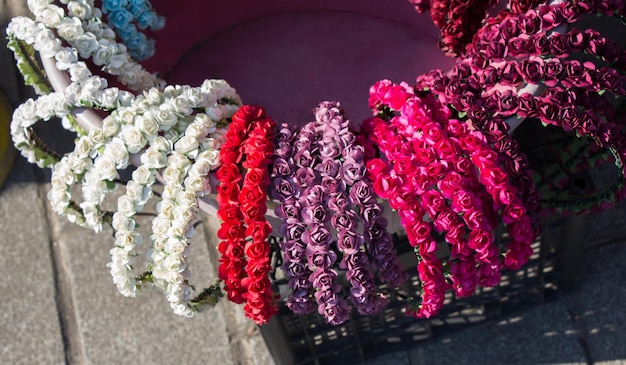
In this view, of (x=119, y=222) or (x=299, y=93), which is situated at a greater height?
(x=299, y=93)

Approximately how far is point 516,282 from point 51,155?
0.96 m

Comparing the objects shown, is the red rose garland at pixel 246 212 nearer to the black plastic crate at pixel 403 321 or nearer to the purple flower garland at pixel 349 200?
the purple flower garland at pixel 349 200

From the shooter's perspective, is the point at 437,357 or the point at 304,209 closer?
the point at 304,209

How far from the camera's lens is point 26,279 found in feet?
5.84

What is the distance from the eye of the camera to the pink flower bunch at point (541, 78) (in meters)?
1.03


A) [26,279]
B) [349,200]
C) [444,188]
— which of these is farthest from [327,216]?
[26,279]

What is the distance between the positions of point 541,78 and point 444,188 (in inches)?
8.5

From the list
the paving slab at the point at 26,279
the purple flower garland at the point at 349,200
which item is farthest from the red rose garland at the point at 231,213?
the paving slab at the point at 26,279

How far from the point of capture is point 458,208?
3.28 feet

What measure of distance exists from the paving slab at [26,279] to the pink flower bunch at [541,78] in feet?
3.63

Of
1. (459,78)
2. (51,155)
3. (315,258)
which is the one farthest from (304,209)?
(51,155)

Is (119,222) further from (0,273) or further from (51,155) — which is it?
(0,273)

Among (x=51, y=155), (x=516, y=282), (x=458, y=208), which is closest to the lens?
(x=458, y=208)

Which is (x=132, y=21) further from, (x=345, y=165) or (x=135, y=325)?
(x=135, y=325)
